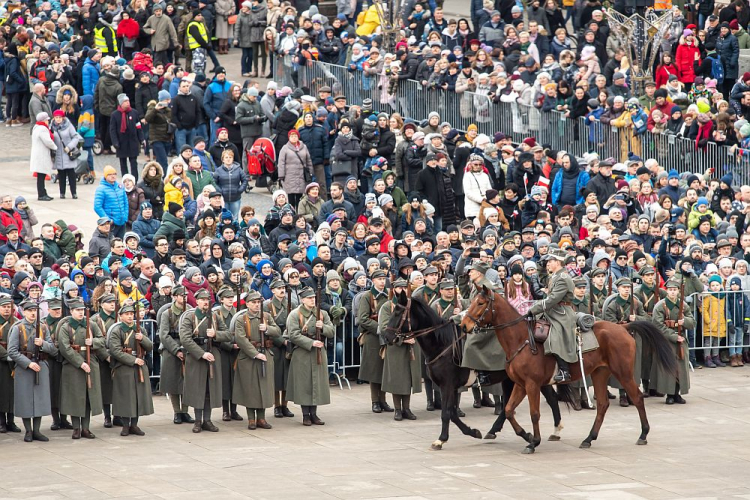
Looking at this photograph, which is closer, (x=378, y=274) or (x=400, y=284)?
(x=400, y=284)

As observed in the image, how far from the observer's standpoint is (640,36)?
1150 inches

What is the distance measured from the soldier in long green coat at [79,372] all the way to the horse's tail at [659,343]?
633 centimetres

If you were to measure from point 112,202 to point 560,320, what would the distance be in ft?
30.4

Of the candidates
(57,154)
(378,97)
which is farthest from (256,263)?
(378,97)

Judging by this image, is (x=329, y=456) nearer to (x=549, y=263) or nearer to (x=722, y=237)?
(x=549, y=263)

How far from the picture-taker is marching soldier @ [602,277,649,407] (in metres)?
20.2

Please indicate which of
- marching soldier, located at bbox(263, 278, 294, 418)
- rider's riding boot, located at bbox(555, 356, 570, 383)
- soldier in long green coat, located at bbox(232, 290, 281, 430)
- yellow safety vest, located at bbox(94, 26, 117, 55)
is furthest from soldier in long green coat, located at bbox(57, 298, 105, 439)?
yellow safety vest, located at bbox(94, 26, 117, 55)

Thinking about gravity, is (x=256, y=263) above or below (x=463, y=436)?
above

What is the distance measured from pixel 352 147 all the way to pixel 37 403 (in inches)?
403

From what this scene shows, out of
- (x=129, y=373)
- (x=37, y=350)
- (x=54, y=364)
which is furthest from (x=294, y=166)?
(x=37, y=350)

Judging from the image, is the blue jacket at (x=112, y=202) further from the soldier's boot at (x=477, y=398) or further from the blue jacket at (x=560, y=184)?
the soldier's boot at (x=477, y=398)

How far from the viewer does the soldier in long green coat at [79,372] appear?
18234 mm

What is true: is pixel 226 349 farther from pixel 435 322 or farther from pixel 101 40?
pixel 101 40

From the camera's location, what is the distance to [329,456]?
17.6m
